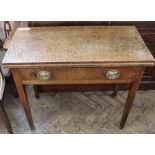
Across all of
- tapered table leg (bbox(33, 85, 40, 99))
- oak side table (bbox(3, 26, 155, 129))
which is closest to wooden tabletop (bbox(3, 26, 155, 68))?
oak side table (bbox(3, 26, 155, 129))

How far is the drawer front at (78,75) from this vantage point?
3.51 feet

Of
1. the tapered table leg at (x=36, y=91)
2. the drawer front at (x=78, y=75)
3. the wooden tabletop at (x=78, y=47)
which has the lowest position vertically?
the tapered table leg at (x=36, y=91)

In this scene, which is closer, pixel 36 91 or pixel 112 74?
pixel 112 74

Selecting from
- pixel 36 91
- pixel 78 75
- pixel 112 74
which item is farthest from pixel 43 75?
pixel 36 91

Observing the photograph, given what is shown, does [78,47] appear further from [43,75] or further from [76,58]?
[43,75]

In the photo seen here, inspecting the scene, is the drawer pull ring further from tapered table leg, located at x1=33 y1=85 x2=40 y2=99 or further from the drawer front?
tapered table leg, located at x1=33 y1=85 x2=40 y2=99

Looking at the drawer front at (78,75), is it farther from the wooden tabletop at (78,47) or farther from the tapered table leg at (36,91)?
the tapered table leg at (36,91)

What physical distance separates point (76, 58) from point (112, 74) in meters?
0.22

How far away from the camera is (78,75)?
109cm

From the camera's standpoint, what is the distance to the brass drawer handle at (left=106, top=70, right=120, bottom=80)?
3.56 ft

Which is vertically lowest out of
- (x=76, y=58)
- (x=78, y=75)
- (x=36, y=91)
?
(x=36, y=91)

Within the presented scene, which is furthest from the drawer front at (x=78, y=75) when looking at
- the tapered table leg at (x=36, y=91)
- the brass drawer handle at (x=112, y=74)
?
the tapered table leg at (x=36, y=91)

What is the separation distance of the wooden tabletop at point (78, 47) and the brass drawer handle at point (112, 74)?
0.21 ft
